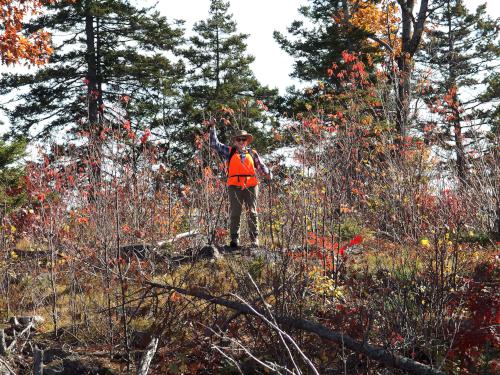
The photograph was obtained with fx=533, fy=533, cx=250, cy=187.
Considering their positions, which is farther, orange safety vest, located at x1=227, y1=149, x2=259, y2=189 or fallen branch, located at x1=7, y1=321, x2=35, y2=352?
orange safety vest, located at x1=227, y1=149, x2=259, y2=189

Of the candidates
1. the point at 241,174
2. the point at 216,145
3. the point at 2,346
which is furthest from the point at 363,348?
the point at 216,145

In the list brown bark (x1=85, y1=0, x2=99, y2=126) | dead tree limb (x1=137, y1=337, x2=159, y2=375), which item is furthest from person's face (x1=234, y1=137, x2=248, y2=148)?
brown bark (x1=85, y1=0, x2=99, y2=126)

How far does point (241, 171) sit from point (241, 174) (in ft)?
0.17

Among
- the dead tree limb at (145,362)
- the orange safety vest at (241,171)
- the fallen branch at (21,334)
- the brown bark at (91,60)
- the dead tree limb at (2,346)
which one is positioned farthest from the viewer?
the brown bark at (91,60)

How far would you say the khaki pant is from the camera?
7.83 metres

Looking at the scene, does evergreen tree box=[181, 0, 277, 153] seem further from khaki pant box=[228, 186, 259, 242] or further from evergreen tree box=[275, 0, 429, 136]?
khaki pant box=[228, 186, 259, 242]

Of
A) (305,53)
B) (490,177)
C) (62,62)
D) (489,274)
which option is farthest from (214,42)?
(489,274)

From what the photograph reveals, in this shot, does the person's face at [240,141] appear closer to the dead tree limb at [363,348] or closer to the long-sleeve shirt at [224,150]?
the long-sleeve shirt at [224,150]

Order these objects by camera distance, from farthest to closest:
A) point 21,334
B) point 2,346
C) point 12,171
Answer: point 12,171, point 21,334, point 2,346

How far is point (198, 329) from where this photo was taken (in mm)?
5035

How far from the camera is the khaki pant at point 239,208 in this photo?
25.7 feet

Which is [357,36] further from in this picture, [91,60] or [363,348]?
[363,348]

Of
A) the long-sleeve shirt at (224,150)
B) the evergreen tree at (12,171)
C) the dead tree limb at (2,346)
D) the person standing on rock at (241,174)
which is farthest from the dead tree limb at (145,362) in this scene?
the evergreen tree at (12,171)

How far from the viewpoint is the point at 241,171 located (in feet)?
25.1
